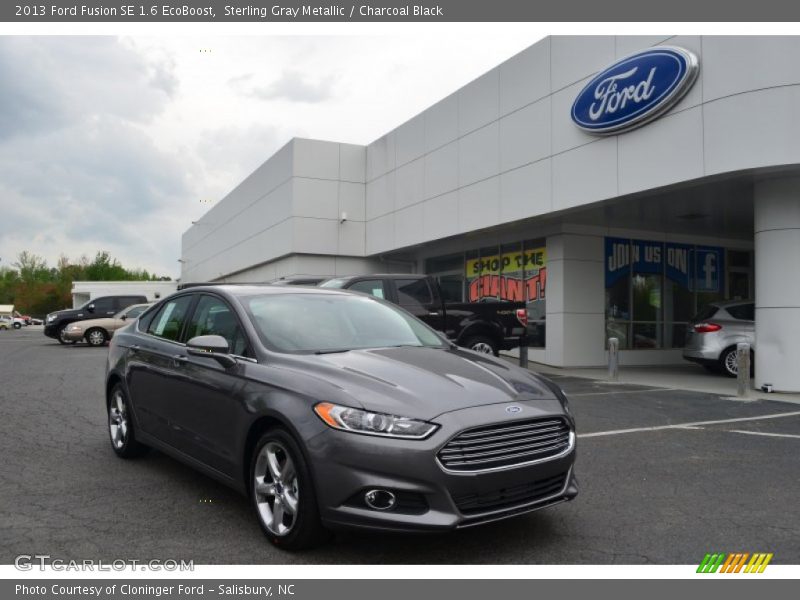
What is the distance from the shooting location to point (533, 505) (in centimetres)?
389

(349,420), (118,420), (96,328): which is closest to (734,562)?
(349,420)

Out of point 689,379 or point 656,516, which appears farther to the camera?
point 689,379

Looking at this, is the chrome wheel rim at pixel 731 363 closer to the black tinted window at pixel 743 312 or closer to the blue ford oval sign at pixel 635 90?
the black tinted window at pixel 743 312

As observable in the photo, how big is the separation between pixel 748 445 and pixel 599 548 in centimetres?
402

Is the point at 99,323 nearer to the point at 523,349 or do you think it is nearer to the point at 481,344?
the point at 481,344

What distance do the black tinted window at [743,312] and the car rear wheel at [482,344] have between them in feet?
16.9

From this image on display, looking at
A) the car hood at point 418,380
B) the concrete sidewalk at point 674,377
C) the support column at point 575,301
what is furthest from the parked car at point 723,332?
the car hood at point 418,380

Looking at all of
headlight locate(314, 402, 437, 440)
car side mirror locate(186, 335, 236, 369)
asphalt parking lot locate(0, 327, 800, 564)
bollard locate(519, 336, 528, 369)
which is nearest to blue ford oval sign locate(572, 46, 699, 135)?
bollard locate(519, 336, 528, 369)

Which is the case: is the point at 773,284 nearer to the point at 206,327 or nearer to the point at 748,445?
the point at 748,445

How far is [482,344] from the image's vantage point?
13.3 m

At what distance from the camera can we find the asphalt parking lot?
398cm

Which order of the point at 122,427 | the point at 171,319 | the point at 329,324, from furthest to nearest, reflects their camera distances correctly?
the point at 122,427 < the point at 171,319 < the point at 329,324

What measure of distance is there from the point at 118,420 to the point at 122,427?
15cm

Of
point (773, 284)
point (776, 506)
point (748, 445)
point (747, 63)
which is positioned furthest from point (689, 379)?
point (776, 506)
